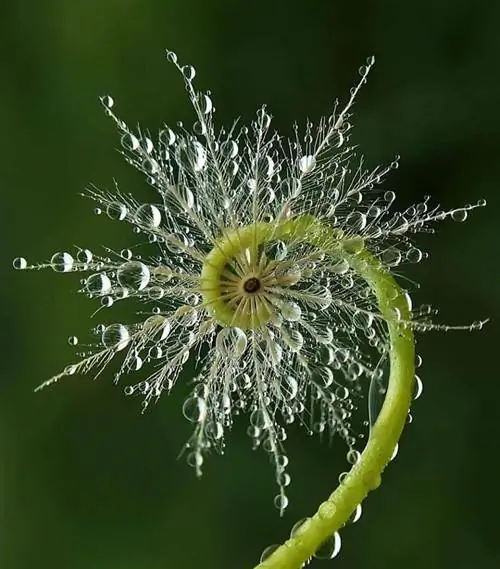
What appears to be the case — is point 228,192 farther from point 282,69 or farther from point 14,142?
point 14,142

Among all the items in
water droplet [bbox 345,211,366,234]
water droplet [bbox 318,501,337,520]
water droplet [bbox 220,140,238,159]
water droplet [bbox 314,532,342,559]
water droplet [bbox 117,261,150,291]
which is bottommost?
water droplet [bbox 314,532,342,559]

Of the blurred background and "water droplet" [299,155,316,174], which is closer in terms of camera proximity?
"water droplet" [299,155,316,174]

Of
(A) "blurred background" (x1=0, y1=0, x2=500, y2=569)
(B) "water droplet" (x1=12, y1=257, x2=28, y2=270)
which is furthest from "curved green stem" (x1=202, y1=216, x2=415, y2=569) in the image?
(A) "blurred background" (x1=0, y1=0, x2=500, y2=569)

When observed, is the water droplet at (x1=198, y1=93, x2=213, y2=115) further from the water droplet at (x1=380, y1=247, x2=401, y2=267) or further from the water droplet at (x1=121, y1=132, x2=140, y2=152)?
the water droplet at (x1=380, y1=247, x2=401, y2=267)

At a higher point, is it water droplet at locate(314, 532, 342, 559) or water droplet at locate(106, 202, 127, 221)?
water droplet at locate(106, 202, 127, 221)

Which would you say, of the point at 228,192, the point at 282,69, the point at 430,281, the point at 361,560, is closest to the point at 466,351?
the point at 430,281

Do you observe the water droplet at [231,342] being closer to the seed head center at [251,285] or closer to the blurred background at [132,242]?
the seed head center at [251,285]
